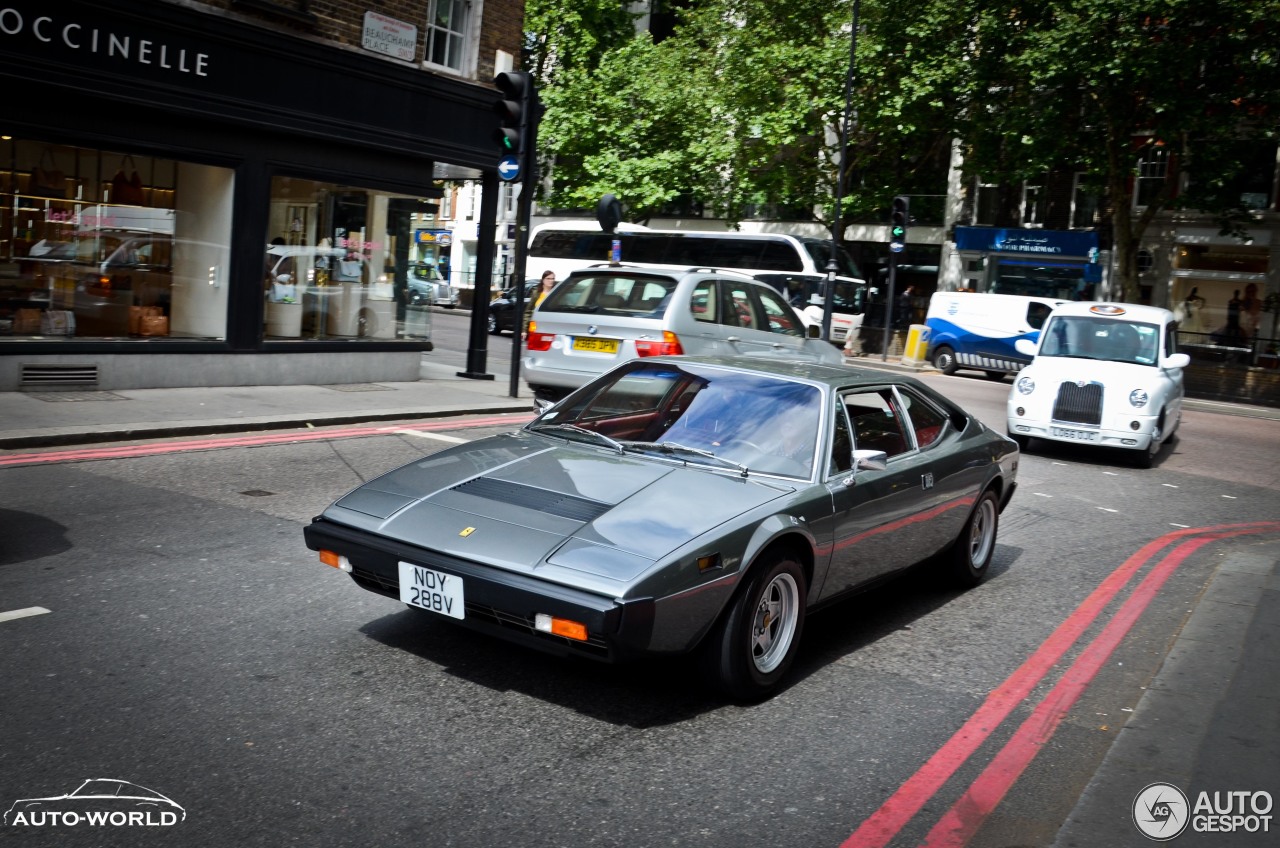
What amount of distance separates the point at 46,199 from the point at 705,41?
3612 cm

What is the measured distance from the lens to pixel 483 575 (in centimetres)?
433

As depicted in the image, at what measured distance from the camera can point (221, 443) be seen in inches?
397

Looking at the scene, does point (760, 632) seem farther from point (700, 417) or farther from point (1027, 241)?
point (1027, 241)

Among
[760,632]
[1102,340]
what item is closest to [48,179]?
[760,632]

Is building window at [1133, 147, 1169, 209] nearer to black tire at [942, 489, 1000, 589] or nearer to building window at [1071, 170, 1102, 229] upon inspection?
building window at [1071, 170, 1102, 229]

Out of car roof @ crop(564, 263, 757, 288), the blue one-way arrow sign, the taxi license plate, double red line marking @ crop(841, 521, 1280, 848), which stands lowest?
double red line marking @ crop(841, 521, 1280, 848)

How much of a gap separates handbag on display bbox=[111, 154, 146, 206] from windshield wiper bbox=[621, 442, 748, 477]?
9165 millimetres

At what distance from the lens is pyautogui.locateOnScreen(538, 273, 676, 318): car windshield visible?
480 inches

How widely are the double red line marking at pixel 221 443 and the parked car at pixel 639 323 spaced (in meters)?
1.08

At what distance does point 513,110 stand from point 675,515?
9.94 meters

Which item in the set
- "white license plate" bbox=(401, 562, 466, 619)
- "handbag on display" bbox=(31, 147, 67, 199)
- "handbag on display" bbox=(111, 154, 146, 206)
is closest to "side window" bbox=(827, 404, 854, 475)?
"white license plate" bbox=(401, 562, 466, 619)

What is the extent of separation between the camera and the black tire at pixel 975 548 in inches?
273

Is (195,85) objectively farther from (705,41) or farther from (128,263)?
(705,41)

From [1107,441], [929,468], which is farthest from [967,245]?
[929,468]
